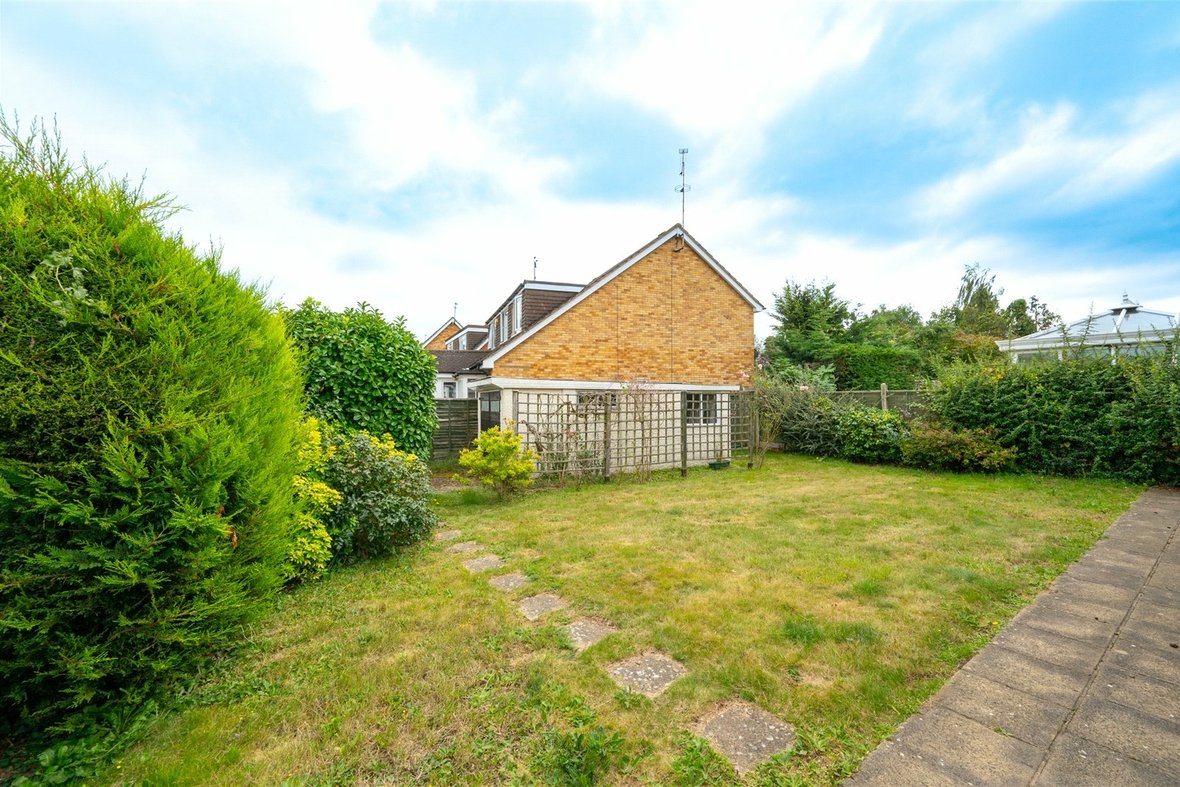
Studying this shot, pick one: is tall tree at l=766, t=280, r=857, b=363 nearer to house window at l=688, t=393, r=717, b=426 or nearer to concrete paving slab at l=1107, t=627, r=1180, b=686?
house window at l=688, t=393, r=717, b=426

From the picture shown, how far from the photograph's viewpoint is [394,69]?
768 cm

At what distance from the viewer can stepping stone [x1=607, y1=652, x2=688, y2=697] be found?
111 inches

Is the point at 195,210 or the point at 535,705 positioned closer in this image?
the point at 535,705

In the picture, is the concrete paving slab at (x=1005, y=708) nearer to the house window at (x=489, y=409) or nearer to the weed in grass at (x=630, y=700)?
the weed in grass at (x=630, y=700)

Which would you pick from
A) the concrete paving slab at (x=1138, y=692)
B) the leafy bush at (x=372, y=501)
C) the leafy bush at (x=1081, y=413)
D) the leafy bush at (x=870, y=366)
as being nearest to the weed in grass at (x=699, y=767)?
the concrete paving slab at (x=1138, y=692)

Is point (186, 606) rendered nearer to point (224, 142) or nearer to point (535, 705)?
point (535, 705)

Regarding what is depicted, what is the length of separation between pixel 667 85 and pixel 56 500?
→ 395 inches

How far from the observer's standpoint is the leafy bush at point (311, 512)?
4.20 m

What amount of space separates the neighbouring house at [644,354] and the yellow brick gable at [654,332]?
3 cm

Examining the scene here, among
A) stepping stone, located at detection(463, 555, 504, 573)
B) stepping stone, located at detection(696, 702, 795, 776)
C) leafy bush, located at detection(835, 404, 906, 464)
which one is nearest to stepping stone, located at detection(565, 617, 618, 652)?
stepping stone, located at detection(696, 702, 795, 776)

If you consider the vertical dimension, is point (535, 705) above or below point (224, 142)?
below

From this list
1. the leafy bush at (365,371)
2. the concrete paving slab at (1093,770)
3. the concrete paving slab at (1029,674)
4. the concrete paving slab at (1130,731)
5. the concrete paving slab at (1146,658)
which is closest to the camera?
the concrete paving slab at (1093,770)

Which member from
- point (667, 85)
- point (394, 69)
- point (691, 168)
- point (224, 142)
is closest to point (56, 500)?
point (224, 142)

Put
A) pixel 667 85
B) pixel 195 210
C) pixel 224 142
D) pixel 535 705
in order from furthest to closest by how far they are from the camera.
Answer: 1. pixel 667 85
2. pixel 224 142
3. pixel 195 210
4. pixel 535 705
